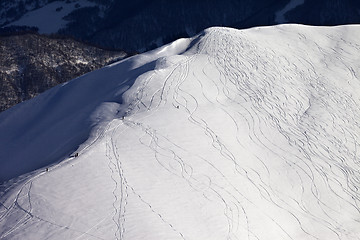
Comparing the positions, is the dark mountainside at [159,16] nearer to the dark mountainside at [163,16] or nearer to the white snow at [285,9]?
the dark mountainside at [163,16]

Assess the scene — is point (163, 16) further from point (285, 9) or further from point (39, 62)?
point (39, 62)

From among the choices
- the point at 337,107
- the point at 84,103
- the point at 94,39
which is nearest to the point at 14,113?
the point at 84,103

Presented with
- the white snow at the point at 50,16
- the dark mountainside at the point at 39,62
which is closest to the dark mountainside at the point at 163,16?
the white snow at the point at 50,16

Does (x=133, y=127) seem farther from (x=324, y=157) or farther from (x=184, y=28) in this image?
(x=184, y=28)

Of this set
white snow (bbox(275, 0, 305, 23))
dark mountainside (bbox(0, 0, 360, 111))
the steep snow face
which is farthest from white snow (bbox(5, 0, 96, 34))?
the steep snow face

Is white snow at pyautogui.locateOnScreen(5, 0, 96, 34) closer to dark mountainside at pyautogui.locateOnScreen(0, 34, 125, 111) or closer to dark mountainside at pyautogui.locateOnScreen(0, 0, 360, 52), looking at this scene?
dark mountainside at pyautogui.locateOnScreen(0, 0, 360, 52)

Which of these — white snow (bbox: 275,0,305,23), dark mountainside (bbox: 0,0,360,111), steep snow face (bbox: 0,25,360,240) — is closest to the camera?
steep snow face (bbox: 0,25,360,240)
